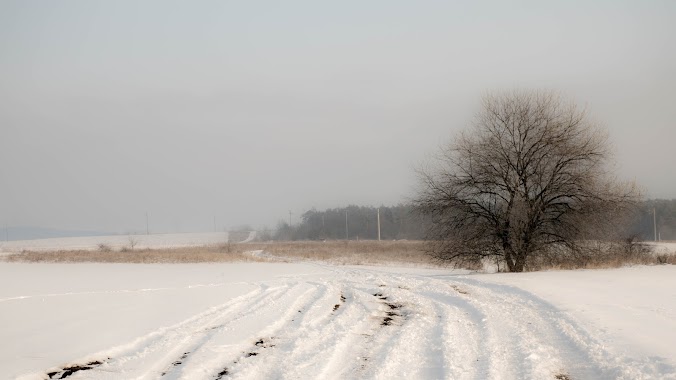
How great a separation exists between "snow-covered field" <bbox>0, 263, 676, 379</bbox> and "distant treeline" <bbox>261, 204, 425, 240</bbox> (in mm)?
109775

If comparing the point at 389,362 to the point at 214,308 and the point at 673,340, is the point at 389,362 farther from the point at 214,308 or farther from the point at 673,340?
the point at 214,308

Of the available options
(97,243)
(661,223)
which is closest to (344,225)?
(97,243)

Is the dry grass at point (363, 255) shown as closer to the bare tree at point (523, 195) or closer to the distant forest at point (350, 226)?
the bare tree at point (523, 195)

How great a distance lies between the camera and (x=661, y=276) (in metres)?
18.6

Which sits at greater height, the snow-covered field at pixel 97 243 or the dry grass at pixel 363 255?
the snow-covered field at pixel 97 243

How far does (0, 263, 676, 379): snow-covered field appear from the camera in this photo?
21.7 feet

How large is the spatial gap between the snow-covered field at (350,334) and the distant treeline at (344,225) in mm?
109775

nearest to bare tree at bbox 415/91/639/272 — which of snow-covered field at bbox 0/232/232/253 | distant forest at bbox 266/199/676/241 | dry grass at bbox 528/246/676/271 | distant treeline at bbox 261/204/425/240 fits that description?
dry grass at bbox 528/246/676/271

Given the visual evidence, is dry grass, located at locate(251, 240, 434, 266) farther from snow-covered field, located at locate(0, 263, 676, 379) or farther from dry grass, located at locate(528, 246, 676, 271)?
snow-covered field, located at locate(0, 263, 676, 379)

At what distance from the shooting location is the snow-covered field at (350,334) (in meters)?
6.62

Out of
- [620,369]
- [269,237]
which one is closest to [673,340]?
[620,369]

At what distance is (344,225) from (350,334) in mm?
132173

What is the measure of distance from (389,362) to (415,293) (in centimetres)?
838

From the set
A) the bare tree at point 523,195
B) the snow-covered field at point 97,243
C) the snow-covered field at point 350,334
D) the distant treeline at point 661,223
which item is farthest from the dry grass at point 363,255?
the distant treeline at point 661,223
